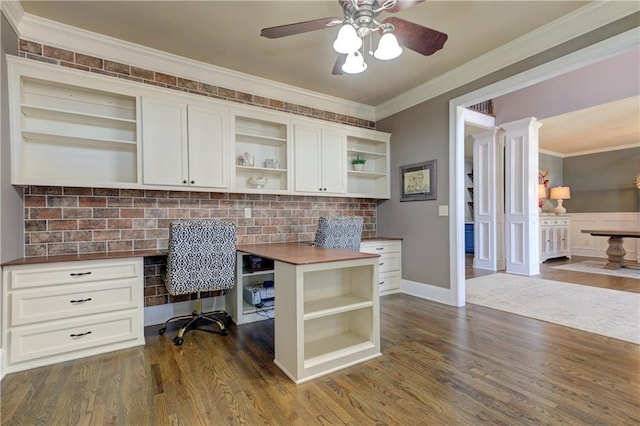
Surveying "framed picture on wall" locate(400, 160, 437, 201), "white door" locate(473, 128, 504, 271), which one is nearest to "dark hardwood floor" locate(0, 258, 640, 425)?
"framed picture on wall" locate(400, 160, 437, 201)

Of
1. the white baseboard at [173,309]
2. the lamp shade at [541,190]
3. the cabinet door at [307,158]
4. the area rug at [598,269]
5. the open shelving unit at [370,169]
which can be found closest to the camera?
the white baseboard at [173,309]

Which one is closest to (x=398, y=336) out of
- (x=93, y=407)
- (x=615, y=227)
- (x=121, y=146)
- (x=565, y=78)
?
(x=93, y=407)

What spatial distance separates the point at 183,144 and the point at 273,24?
137 centimetres

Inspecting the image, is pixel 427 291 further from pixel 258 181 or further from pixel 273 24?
pixel 273 24

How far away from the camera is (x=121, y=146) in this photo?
2.78 metres

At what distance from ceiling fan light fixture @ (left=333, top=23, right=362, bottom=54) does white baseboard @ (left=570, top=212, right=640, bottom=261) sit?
7.93 meters

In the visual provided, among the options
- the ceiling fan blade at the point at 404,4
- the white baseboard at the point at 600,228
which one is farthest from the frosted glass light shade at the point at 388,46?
the white baseboard at the point at 600,228

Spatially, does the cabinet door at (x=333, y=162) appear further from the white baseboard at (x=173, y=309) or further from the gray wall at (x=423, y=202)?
the white baseboard at (x=173, y=309)

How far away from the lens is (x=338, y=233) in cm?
283

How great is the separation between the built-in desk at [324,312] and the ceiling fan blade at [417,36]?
1487 mm

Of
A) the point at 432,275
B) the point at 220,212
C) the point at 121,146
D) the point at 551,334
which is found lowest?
the point at 551,334

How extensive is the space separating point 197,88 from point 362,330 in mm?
2931

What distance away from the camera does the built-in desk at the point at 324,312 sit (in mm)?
1906

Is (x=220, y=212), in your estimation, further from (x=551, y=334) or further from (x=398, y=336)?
(x=551, y=334)
